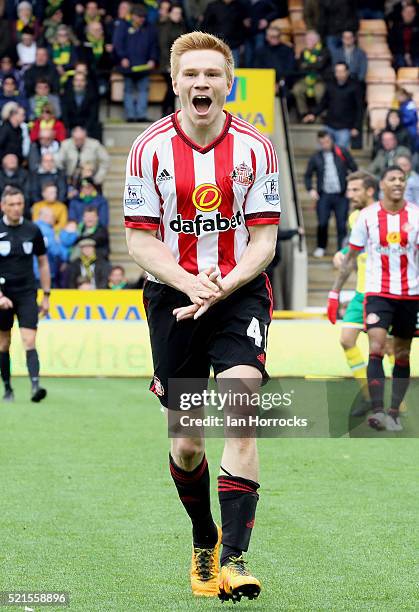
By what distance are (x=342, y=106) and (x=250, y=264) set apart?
16649 mm

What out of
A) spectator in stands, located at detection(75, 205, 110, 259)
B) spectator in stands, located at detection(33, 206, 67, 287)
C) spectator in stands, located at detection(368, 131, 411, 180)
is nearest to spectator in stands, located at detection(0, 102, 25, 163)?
spectator in stands, located at detection(33, 206, 67, 287)

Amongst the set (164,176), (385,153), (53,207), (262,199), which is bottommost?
(53,207)

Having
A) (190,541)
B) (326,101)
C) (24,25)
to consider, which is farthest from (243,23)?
(190,541)

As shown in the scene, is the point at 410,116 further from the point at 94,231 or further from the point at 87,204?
the point at 94,231

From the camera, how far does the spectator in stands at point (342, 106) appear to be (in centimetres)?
2170

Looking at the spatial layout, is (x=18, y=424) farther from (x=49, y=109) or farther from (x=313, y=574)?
(x=49, y=109)

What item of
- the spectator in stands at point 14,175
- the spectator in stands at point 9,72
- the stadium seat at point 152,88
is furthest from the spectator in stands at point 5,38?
the spectator in stands at point 14,175

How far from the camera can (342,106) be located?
71.5 ft

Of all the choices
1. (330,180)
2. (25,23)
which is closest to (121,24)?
(25,23)

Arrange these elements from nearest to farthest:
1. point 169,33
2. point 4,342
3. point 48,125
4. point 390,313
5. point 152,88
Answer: point 390,313
point 4,342
point 48,125
point 169,33
point 152,88

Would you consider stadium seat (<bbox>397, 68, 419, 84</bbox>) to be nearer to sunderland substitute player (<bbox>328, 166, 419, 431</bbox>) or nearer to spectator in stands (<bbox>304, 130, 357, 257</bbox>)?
spectator in stands (<bbox>304, 130, 357, 257</bbox>)

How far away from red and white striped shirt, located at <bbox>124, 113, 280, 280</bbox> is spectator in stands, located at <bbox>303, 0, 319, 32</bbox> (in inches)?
727

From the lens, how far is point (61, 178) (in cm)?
2011

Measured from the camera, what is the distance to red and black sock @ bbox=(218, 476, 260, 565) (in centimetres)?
532
